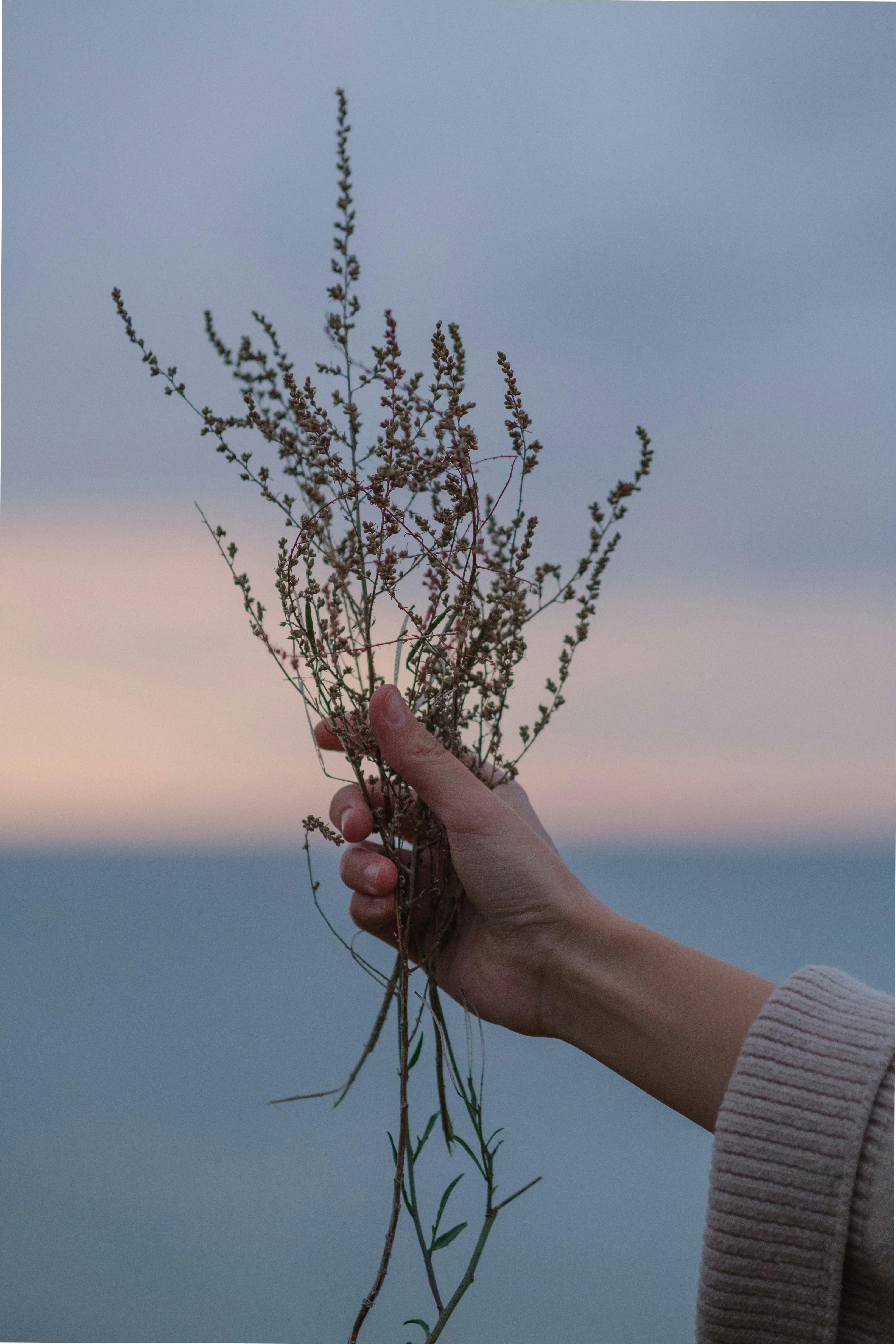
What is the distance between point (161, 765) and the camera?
1699mm

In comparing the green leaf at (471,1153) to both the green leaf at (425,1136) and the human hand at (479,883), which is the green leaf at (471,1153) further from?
the human hand at (479,883)

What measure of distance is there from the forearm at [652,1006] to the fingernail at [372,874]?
27 centimetres

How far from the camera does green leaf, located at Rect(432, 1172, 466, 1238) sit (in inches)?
34.1

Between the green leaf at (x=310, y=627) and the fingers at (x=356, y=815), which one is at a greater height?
the green leaf at (x=310, y=627)

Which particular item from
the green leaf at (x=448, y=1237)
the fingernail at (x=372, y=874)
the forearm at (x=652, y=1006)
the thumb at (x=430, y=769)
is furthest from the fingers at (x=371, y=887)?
the green leaf at (x=448, y=1237)

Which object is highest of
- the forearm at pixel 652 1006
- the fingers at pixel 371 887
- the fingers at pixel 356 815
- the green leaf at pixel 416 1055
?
the fingers at pixel 356 815

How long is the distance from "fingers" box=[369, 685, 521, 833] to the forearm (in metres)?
0.21

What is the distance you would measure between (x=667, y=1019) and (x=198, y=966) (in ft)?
5.46

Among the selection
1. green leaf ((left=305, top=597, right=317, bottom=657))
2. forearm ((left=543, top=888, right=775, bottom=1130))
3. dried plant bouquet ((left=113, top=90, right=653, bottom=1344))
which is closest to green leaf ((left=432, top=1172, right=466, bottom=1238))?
dried plant bouquet ((left=113, top=90, right=653, bottom=1344))

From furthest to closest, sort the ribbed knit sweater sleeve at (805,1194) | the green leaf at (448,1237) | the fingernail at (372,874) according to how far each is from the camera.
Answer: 1. the fingernail at (372,874)
2. the green leaf at (448,1237)
3. the ribbed knit sweater sleeve at (805,1194)

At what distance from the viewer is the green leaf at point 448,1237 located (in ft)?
2.81

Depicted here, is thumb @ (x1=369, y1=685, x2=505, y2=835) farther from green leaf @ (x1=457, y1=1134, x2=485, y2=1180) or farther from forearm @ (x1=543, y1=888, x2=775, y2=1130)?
green leaf @ (x1=457, y1=1134, x2=485, y2=1180)

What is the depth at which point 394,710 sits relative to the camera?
897 mm

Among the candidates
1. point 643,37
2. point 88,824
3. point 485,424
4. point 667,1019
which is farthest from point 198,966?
point 643,37
